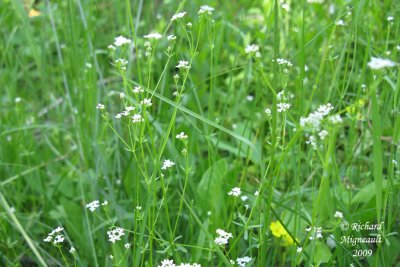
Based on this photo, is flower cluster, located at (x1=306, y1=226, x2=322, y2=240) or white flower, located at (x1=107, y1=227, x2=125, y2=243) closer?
flower cluster, located at (x1=306, y1=226, x2=322, y2=240)

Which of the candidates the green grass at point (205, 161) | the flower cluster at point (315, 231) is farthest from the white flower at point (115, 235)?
the flower cluster at point (315, 231)

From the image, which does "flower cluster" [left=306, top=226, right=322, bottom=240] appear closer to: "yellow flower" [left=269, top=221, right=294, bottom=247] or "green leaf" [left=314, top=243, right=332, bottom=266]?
"green leaf" [left=314, top=243, right=332, bottom=266]

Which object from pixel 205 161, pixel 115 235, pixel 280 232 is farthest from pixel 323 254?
pixel 205 161

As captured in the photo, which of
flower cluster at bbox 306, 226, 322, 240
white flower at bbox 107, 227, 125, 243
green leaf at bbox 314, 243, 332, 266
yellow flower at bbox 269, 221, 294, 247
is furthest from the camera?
yellow flower at bbox 269, 221, 294, 247

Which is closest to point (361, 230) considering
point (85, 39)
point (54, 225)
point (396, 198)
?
point (396, 198)

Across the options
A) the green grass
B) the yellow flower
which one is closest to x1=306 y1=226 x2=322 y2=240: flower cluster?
the green grass

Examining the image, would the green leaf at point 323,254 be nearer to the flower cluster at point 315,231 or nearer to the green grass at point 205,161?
the green grass at point 205,161

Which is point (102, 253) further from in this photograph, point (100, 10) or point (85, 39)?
point (100, 10)

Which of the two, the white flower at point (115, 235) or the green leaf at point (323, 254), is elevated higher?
the white flower at point (115, 235)

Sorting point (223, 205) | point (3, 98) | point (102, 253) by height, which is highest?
point (3, 98)
